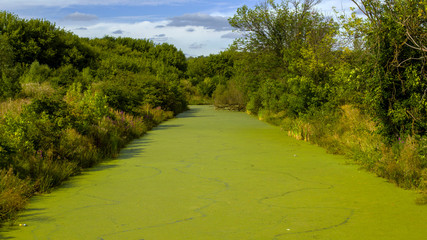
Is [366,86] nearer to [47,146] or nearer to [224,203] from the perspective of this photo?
[224,203]

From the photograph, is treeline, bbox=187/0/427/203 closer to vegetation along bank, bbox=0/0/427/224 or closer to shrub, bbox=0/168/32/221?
vegetation along bank, bbox=0/0/427/224

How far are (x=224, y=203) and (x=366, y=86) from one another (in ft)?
15.0

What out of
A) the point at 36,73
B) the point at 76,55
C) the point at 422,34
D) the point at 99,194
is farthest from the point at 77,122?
the point at 76,55

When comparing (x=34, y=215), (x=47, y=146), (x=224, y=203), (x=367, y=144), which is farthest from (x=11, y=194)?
(x=367, y=144)

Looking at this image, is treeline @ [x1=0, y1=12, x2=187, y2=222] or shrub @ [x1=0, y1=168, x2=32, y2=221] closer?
shrub @ [x1=0, y1=168, x2=32, y2=221]

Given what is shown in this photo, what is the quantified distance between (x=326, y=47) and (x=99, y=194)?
9282mm

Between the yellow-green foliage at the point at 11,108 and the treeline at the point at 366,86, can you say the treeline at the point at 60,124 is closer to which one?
the yellow-green foliage at the point at 11,108

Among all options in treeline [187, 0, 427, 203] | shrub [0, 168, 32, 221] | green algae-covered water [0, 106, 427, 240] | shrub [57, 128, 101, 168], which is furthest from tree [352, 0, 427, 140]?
shrub [0, 168, 32, 221]

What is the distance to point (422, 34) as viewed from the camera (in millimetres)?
7328

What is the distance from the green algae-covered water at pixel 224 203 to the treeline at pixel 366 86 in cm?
63

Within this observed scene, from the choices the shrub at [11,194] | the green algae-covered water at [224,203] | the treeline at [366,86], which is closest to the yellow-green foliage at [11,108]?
the green algae-covered water at [224,203]

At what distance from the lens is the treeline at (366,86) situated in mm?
7625

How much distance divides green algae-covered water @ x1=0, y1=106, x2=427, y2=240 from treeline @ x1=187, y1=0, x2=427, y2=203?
63 cm

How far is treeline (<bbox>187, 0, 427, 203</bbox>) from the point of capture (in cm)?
762
